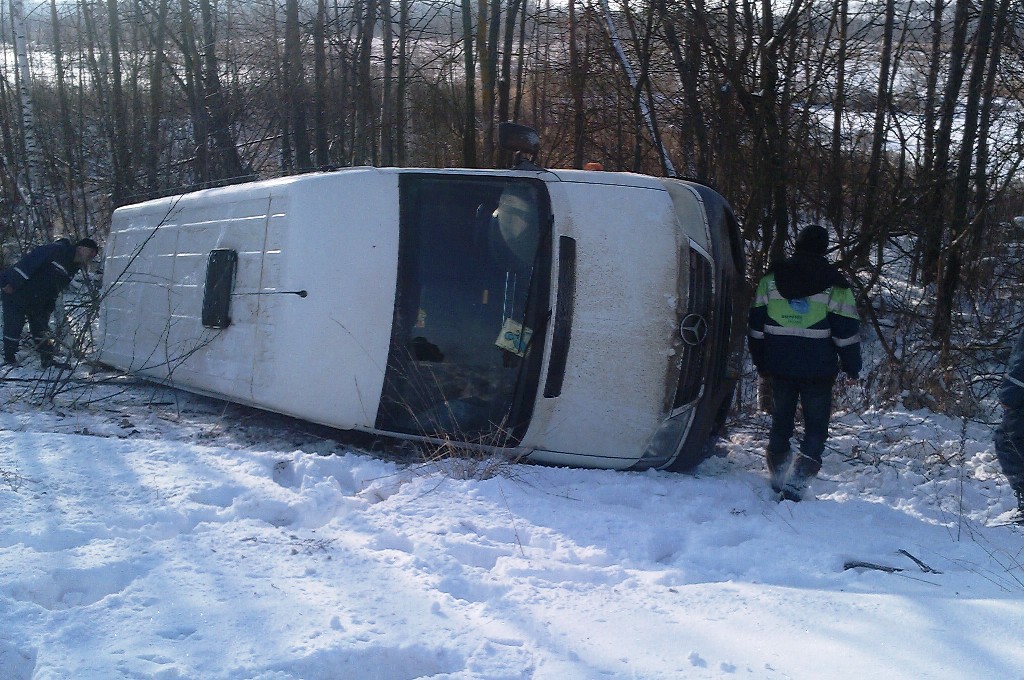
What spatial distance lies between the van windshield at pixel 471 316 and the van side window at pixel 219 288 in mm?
1233

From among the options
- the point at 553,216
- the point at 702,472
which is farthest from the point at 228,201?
→ the point at 702,472

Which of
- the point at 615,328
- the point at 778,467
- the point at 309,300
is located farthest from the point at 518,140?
the point at 778,467

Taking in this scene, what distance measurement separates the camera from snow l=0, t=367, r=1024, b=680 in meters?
2.51

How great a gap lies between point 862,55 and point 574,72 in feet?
9.97

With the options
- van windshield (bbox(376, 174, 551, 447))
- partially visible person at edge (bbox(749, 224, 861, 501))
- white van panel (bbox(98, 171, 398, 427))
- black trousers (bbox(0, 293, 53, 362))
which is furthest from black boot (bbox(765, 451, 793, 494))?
black trousers (bbox(0, 293, 53, 362))

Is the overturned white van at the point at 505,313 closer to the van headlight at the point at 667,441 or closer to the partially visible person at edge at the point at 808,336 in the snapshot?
the van headlight at the point at 667,441

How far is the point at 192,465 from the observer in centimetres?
399

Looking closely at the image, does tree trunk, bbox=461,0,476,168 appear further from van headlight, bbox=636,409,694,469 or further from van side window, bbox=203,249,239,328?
van headlight, bbox=636,409,694,469

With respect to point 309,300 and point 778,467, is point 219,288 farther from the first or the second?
point 778,467

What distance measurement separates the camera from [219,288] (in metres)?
5.23

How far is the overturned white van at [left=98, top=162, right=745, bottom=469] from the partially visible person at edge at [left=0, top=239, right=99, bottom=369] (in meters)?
4.55

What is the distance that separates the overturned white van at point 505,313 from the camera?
4.59 meters

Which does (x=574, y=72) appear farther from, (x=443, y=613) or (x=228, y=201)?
(x=443, y=613)

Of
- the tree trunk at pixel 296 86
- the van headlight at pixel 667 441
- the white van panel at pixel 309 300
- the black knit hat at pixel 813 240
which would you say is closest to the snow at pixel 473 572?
the van headlight at pixel 667 441
